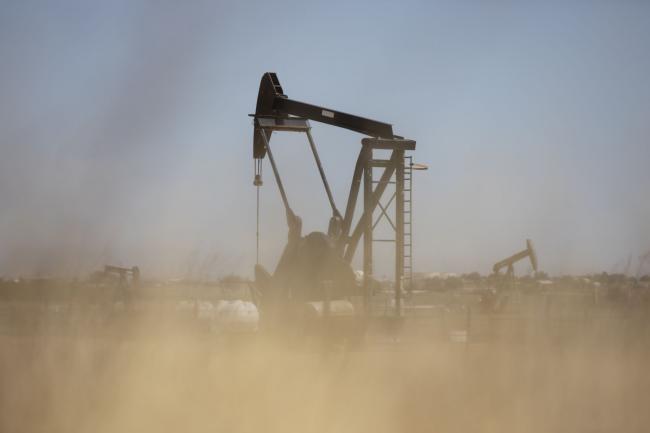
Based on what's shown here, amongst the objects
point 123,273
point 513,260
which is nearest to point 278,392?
point 123,273

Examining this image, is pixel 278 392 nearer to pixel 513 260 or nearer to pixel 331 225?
pixel 331 225

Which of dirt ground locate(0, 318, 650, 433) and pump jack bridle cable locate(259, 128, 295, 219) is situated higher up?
pump jack bridle cable locate(259, 128, 295, 219)

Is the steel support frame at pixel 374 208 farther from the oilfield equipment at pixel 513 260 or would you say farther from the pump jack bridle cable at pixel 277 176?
the oilfield equipment at pixel 513 260

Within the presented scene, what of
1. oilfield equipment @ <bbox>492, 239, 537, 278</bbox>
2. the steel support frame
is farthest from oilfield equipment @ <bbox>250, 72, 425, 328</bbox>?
oilfield equipment @ <bbox>492, 239, 537, 278</bbox>

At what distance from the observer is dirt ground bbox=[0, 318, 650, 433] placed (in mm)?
10070

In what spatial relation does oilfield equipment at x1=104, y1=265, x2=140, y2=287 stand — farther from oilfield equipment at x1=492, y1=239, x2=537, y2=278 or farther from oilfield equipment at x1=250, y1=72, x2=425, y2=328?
oilfield equipment at x1=492, y1=239, x2=537, y2=278

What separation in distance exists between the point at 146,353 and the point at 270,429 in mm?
2736

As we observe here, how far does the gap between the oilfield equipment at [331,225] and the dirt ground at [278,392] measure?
3.90m

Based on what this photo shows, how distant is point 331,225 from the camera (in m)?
19.2

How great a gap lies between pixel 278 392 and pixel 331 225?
8.71 m

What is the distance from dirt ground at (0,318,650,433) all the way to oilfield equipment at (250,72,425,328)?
3897 mm

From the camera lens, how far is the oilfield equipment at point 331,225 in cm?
1731

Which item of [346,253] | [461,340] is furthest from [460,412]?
[461,340]

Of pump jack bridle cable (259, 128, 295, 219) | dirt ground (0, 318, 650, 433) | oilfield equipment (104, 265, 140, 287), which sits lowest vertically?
dirt ground (0, 318, 650, 433)
